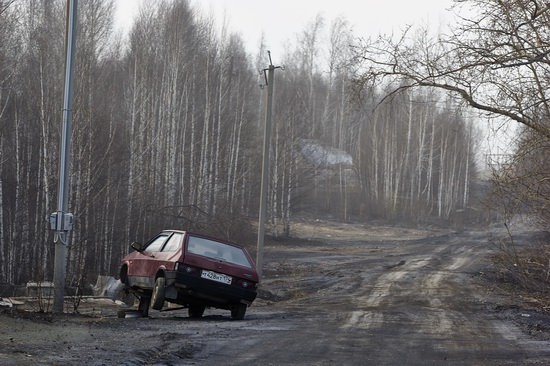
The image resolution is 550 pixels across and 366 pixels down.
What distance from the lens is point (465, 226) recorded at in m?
70.2

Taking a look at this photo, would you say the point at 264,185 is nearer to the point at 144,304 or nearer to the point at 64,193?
the point at 144,304

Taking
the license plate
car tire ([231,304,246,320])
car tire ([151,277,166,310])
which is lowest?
car tire ([231,304,246,320])

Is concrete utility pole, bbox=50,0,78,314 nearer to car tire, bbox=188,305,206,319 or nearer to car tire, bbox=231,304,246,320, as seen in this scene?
car tire, bbox=188,305,206,319

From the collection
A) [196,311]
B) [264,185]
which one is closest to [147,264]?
[196,311]

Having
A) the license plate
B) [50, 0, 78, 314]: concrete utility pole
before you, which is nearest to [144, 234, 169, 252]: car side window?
Result: the license plate

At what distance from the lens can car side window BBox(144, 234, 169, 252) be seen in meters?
15.5

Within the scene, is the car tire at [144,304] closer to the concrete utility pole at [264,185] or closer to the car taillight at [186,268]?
the car taillight at [186,268]

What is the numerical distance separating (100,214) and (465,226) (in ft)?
142

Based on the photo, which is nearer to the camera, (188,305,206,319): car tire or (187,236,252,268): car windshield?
(187,236,252,268): car windshield

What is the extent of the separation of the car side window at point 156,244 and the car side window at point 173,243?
26 centimetres

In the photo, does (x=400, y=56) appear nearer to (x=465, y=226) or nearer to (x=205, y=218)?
(x=205, y=218)

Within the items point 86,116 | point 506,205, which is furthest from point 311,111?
point 506,205

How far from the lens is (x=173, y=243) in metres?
15.0

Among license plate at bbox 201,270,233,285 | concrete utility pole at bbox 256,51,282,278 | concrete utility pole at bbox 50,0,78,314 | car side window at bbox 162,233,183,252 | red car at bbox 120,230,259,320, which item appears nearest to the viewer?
red car at bbox 120,230,259,320
